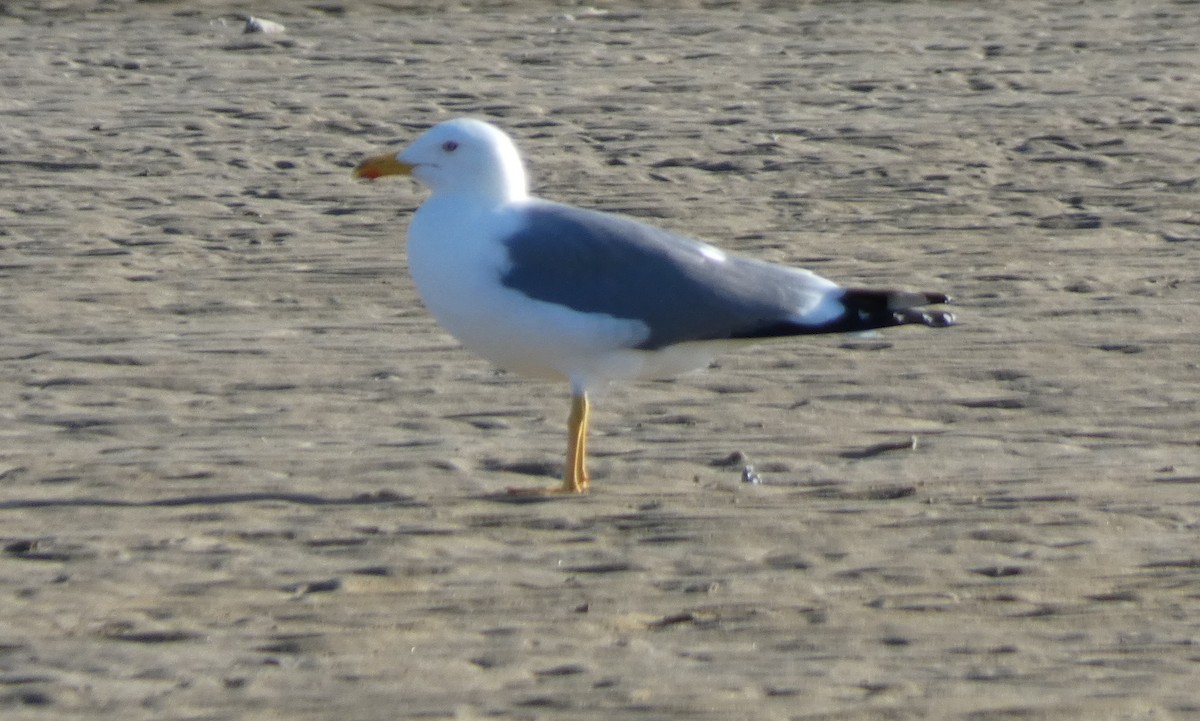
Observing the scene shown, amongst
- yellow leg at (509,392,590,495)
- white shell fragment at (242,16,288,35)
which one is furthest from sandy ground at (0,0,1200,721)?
white shell fragment at (242,16,288,35)

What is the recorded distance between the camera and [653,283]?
598cm

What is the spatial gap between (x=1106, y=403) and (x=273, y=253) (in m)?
3.84

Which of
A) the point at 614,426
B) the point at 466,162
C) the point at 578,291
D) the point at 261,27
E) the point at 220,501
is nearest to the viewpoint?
the point at 220,501

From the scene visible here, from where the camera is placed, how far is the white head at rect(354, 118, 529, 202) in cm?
609

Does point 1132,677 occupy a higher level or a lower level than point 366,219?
higher

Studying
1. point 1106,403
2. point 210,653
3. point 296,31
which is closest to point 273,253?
point 1106,403

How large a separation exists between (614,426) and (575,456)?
2.60 feet

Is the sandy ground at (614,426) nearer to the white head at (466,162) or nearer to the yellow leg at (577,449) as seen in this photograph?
the yellow leg at (577,449)

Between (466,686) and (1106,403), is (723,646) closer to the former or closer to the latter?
(466,686)

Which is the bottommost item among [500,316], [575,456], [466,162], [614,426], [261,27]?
[261,27]

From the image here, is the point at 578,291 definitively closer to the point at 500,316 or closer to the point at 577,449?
the point at 500,316

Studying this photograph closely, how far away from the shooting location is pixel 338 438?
6.49m

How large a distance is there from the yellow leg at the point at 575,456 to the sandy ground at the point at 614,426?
0.13 metres

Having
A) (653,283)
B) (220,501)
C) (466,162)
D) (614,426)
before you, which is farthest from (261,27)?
(220,501)
